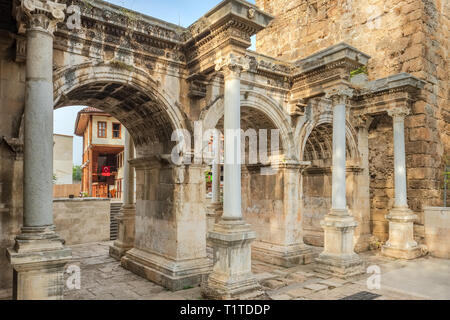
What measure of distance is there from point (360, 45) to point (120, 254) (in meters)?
11.7

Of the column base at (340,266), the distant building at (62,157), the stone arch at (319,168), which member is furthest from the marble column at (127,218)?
the distant building at (62,157)

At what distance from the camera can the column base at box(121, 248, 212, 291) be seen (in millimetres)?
7108

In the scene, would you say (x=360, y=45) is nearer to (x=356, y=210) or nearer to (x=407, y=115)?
(x=407, y=115)

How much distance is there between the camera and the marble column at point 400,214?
1023 cm

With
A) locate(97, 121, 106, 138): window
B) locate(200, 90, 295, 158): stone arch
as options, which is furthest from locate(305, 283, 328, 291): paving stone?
locate(97, 121, 106, 138): window


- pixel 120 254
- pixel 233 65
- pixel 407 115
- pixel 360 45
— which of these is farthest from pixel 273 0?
pixel 120 254

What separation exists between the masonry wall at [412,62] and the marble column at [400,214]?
0.72 meters

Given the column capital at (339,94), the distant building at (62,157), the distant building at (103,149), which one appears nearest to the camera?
the column capital at (339,94)

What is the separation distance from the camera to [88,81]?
6.54 meters

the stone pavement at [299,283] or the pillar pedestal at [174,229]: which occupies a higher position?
the pillar pedestal at [174,229]

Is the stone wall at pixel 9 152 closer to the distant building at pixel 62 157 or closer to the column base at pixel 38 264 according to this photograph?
the column base at pixel 38 264

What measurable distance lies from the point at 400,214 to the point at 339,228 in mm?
3266

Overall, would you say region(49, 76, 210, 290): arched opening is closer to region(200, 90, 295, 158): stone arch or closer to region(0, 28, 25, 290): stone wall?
region(200, 90, 295, 158): stone arch

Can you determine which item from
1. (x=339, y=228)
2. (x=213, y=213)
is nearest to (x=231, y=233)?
(x=339, y=228)
